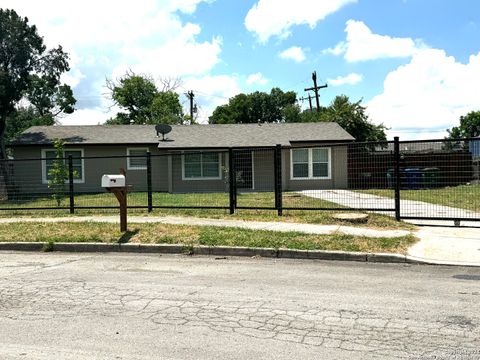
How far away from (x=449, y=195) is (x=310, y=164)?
9.43m

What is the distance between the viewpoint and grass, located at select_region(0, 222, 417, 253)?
8523mm

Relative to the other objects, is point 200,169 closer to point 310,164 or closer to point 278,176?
point 310,164

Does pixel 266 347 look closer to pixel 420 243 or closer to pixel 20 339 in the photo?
pixel 20 339

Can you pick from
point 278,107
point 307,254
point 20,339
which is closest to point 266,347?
point 20,339

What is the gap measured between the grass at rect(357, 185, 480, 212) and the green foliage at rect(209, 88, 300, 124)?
49.1 metres

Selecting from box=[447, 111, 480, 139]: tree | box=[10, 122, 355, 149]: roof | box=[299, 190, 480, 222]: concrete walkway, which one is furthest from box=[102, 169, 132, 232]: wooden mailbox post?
box=[447, 111, 480, 139]: tree

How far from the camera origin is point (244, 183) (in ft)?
70.2

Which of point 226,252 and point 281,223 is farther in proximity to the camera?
point 281,223

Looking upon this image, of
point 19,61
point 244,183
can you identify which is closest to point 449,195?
point 244,183

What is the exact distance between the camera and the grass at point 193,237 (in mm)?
8523

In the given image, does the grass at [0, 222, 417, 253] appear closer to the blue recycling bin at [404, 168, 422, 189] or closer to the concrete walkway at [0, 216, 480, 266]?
the concrete walkway at [0, 216, 480, 266]

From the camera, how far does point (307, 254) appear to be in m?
8.26

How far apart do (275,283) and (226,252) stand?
233cm

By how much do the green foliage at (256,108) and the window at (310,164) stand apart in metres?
40.4
